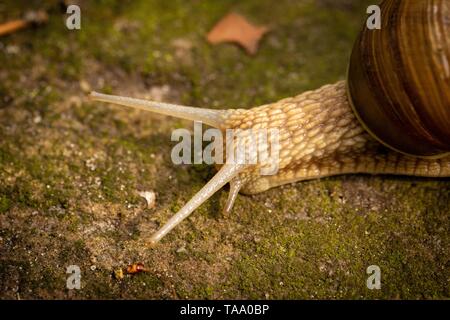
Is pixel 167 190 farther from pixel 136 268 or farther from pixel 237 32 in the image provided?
pixel 237 32

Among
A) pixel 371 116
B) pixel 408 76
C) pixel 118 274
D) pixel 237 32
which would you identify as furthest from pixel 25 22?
pixel 408 76

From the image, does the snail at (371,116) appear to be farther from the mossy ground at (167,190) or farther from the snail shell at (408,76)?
the mossy ground at (167,190)

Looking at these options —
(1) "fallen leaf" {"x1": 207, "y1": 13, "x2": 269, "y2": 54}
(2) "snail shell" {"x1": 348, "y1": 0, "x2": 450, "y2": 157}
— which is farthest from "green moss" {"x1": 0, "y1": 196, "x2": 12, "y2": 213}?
(2) "snail shell" {"x1": 348, "y1": 0, "x2": 450, "y2": 157}

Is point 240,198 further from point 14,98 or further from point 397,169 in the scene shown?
point 14,98

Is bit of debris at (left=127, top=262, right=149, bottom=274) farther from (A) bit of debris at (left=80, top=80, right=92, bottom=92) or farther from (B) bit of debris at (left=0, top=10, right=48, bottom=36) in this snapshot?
(B) bit of debris at (left=0, top=10, right=48, bottom=36)

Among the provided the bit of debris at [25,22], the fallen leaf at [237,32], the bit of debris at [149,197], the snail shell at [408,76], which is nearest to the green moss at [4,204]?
the bit of debris at [149,197]
